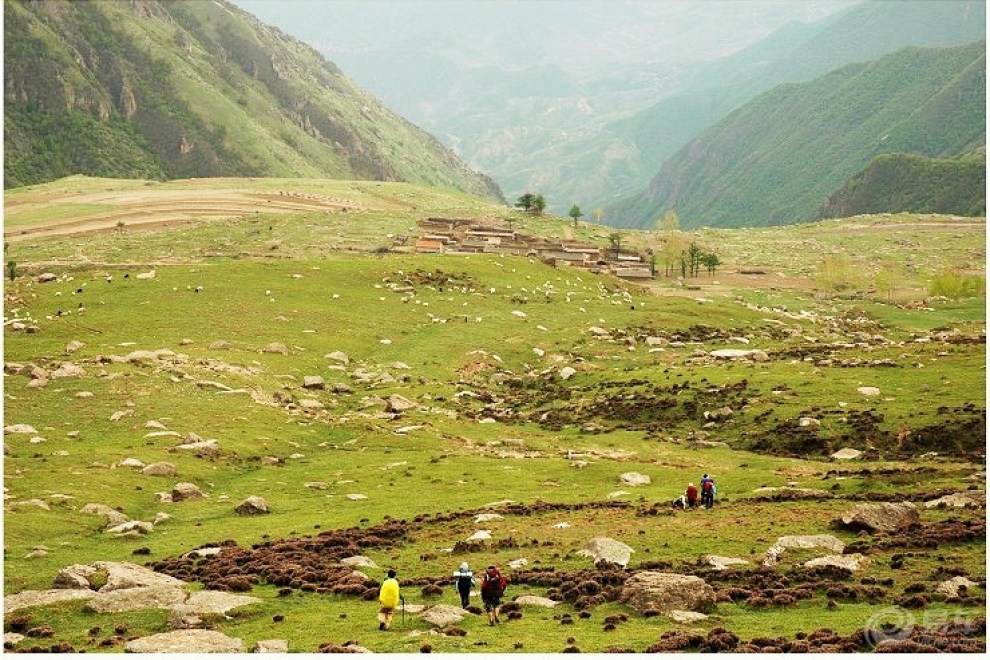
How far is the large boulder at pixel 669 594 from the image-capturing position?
30719 millimetres

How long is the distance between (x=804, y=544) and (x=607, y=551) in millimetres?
7631

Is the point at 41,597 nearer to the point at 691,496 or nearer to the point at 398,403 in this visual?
the point at 691,496

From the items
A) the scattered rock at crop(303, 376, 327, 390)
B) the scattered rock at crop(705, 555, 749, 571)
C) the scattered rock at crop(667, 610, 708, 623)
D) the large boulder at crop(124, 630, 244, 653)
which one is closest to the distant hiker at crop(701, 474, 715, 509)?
the scattered rock at crop(705, 555, 749, 571)

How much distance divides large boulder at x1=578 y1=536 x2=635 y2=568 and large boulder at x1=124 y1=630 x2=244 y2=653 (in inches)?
566

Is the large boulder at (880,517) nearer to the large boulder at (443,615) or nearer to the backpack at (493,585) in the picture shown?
the backpack at (493,585)

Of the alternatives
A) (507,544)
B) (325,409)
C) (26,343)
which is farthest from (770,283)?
(507,544)

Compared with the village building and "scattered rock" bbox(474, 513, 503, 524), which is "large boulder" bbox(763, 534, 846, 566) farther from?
the village building

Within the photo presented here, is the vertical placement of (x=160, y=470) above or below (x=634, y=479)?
above

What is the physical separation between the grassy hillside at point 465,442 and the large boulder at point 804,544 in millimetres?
653

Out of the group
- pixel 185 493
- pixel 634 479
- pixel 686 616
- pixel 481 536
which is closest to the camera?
pixel 686 616

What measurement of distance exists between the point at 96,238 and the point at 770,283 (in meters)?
113

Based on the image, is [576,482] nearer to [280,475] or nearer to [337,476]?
[337,476]

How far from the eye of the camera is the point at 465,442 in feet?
208

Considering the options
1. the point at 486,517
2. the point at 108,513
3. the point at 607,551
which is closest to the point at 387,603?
the point at 607,551
